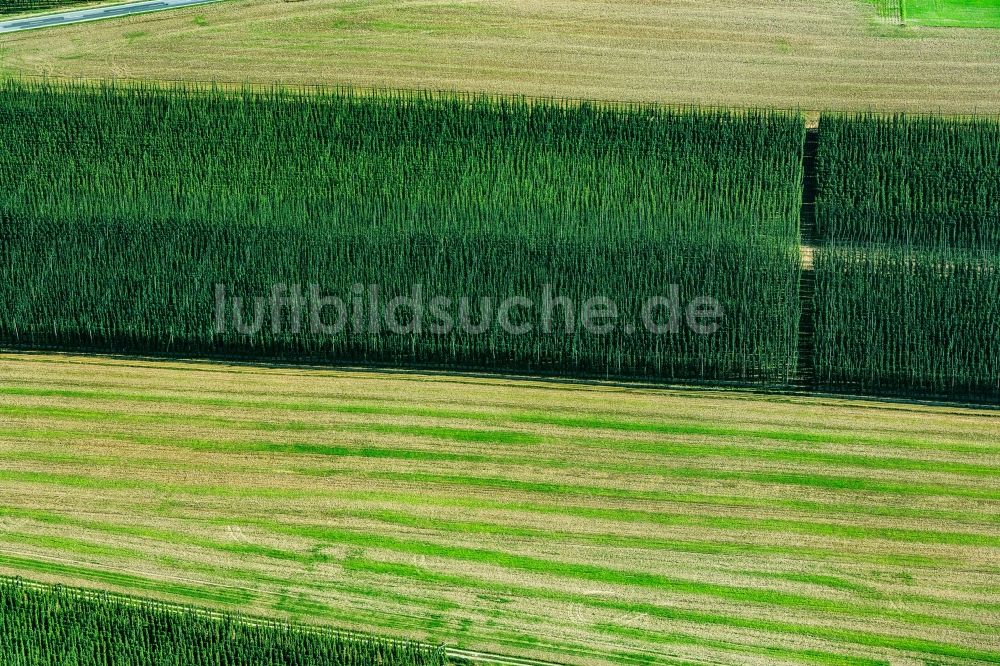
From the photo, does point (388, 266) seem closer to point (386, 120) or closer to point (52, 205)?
point (386, 120)

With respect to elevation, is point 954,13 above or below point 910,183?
above

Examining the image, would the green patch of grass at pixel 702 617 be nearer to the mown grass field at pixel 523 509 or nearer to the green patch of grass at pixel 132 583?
the mown grass field at pixel 523 509

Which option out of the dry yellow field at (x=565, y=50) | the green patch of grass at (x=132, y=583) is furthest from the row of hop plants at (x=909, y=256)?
the green patch of grass at (x=132, y=583)

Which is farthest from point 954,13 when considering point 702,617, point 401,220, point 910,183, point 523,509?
point 523,509

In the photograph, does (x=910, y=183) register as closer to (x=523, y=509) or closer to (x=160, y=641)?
(x=523, y=509)

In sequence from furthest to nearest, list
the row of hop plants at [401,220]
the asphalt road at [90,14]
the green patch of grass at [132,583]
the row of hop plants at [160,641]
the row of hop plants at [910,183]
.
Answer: the asphalt road at [90,14] < the row of hop plants at [910,183] < the row of hop plants at [401,220] < the green patch of grass at [132,583] < the row of hop plants at [160,641]
